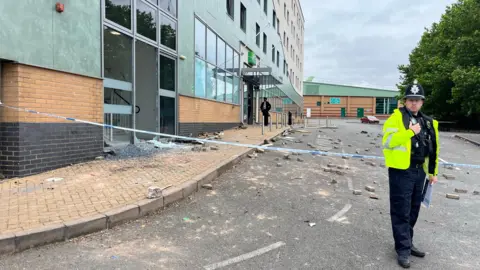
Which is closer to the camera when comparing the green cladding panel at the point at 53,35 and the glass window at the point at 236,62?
the green cladding panel at the point at 53,35

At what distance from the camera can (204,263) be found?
3482 mm

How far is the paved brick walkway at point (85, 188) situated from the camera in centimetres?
421

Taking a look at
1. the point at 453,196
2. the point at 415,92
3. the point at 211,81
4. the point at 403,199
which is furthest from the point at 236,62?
the point at 403,199

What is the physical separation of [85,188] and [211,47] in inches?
445

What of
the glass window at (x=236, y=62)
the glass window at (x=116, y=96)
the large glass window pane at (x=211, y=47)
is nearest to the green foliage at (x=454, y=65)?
the glass window at (x=236, y=62)

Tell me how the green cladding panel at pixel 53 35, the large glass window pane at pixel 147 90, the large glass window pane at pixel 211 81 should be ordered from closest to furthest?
the green cladding panel at pixel 53 35 < the large glass window pane at pixel 147 90 < the large glass window pane at pixel 211 81

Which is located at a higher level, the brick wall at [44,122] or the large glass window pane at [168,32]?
the large glass window pane at [168,32]

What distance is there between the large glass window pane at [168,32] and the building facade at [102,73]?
0.03 m

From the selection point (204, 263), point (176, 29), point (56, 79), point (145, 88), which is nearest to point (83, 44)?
point (56, 79)

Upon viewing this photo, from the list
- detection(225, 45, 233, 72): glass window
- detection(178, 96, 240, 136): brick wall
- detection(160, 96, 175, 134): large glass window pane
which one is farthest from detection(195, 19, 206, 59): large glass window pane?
detection(225, 45, 233, 72): glass window

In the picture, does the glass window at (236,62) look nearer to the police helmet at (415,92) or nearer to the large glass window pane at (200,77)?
the large glass window pane at (200,77)

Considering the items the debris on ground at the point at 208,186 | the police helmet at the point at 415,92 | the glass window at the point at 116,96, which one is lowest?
the debris on ground at the point at 208,186

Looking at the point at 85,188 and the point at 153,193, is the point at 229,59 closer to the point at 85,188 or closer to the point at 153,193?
the point at 85,188

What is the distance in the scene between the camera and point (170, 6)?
37.8ft
